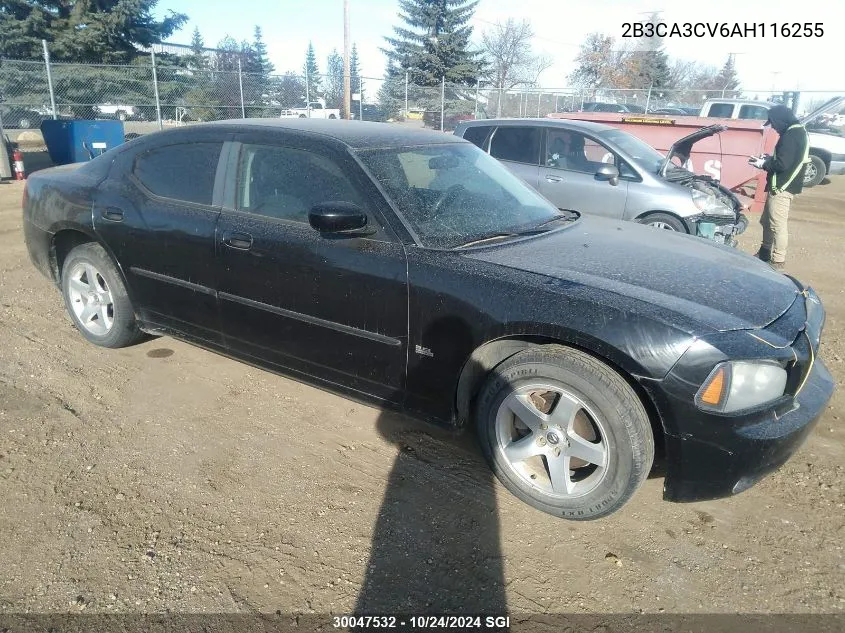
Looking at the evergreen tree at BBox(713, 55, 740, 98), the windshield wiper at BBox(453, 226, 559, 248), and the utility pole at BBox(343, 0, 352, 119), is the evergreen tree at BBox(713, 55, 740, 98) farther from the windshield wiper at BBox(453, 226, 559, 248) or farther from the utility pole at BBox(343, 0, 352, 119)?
the windshield wiper at BBox(453, 226, 559, 248)

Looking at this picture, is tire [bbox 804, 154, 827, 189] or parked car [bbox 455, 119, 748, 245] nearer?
parked car [bbox 455, 119, 748, 245]

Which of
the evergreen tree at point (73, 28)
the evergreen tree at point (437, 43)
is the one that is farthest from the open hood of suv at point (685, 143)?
the evergreen tree at point (437, 43)

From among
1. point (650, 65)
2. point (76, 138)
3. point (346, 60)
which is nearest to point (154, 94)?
point (76, 138)

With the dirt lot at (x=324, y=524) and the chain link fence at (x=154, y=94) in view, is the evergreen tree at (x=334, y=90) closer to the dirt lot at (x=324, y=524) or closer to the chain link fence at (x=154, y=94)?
the chain link fence at (x=154, y=94)

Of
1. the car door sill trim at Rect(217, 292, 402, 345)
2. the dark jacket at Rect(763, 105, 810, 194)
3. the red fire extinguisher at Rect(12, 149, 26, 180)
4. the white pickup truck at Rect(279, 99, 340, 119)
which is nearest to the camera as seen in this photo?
the car door sill trim at Rect(217, 292, 402, 345)

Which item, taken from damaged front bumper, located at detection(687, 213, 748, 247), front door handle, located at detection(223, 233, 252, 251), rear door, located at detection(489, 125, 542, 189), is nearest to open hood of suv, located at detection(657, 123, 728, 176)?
damaged front bumper, located at detection(687, 213, 748, 247)

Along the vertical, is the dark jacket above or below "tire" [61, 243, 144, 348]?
above

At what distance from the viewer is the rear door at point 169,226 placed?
355 centimetres

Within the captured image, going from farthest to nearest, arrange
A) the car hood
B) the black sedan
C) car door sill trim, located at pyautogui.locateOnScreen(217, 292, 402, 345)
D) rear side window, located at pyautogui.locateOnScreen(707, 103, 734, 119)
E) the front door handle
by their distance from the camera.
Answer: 1. rear side window, located at pyautogui.locateOnScreen(707, 103, 734, 119)
2. the front door handle
3. car door sill trim, located at pyautogui.locateOnScreen(217, 292, 402, 345)
4. the car hood
5. the black sedan

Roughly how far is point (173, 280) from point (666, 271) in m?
2.80

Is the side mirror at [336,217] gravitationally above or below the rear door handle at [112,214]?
above

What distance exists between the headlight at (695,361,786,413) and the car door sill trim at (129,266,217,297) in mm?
2636

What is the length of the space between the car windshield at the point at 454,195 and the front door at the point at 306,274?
0.57 ft

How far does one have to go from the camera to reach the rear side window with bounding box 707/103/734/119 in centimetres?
1759
